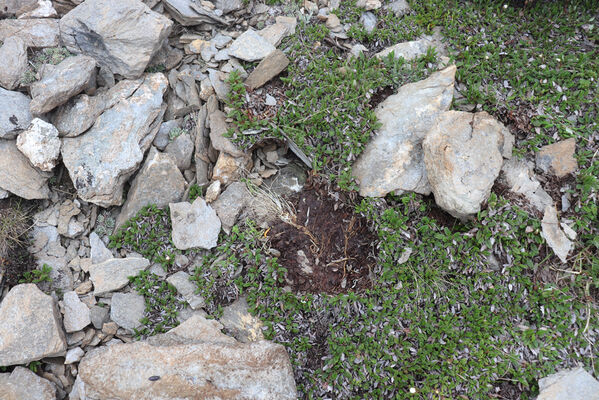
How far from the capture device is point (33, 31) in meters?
5.62

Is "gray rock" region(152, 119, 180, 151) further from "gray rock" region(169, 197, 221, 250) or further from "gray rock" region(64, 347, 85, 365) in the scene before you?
"gray rock" region(64, 347, 85, 365)

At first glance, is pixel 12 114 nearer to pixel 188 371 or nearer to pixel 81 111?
pixel 81 111

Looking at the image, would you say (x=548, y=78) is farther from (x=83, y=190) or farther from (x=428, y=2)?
(x=83, y=190)

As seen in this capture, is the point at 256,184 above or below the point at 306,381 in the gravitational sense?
above

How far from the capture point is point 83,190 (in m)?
5.20

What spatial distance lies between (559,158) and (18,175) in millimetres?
6255

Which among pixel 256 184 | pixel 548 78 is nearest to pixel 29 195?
pixel 256 184

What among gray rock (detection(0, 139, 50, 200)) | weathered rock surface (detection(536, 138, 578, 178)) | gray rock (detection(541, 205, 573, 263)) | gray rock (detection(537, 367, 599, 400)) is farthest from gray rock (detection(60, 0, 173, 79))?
gray rock (detection(537, 367, 599, 400))

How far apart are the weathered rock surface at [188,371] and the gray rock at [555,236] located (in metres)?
3.11

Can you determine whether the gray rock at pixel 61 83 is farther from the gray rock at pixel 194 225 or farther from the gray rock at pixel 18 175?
the gray rock at pixel 194 225

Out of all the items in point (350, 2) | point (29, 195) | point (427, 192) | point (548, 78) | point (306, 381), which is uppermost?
point (350, 2)

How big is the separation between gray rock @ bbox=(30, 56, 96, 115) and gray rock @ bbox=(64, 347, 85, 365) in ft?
8.78

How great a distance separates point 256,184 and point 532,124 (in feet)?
11.2

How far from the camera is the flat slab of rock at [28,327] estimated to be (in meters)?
4.56
